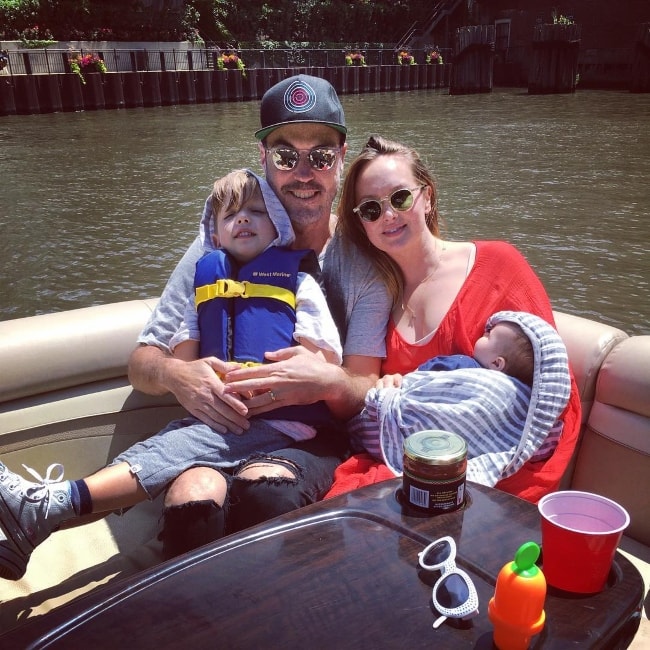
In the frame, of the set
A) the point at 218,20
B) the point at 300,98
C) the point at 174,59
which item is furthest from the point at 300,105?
the point at 218,20

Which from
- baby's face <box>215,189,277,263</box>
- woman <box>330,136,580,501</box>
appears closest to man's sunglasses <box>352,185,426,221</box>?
woman <box>330,136,580,501</box>

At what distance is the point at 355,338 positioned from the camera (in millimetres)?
2291

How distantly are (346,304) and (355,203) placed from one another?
0.35 meters

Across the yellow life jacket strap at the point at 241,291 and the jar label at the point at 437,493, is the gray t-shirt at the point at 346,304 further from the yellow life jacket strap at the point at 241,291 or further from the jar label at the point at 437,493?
the jar label at the point at 437,493

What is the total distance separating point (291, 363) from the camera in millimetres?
2082

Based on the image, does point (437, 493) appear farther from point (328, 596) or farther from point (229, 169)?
point (229, 169)

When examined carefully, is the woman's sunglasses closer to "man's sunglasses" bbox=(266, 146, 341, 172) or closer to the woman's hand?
the woman's hand

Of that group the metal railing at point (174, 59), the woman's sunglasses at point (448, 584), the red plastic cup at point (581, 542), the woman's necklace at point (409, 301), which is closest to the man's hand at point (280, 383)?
the woman's necklace at point (409, 301)

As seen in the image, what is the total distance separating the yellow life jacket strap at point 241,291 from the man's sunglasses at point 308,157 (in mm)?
445

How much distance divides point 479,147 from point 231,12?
76.4ft

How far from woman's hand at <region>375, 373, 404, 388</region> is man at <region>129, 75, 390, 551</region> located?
0.06 m

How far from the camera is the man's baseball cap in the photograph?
7.77ft

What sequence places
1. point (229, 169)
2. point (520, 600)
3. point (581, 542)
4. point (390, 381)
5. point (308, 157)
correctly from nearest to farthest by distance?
point (520, 600), point (581, 542), point (390, 381), point (308, 157), point (229, 169)

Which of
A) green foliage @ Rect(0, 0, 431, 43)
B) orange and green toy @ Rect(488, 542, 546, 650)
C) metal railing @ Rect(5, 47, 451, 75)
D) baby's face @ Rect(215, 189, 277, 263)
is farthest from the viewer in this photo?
green foliage @ Rect(0, 0, 431, 43)
